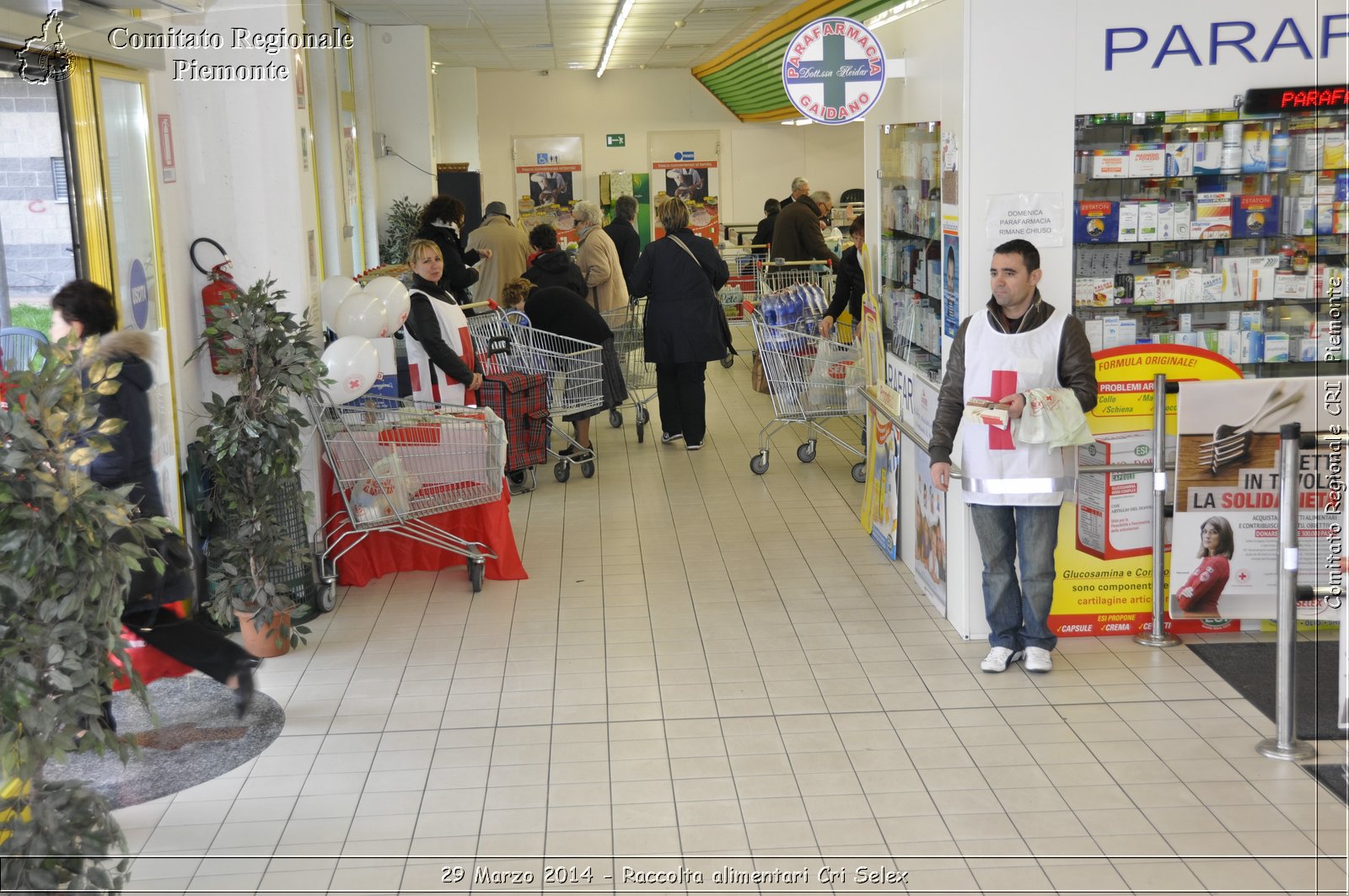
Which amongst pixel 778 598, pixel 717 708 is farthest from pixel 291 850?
pixel 778 598

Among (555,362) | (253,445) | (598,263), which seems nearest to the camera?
(253,445)

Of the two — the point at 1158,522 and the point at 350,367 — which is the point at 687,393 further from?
the point at 1158,522

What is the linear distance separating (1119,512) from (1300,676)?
0.93m

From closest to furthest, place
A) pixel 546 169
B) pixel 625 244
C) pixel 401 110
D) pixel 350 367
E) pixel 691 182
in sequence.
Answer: pixel 350 367 < pixel 625 244 < pixel 401 110 < pixel 546 169 < pixel 691 182

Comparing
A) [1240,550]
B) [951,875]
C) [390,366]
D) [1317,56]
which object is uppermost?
[1317,56]

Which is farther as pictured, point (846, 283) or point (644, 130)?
point (644, 130)

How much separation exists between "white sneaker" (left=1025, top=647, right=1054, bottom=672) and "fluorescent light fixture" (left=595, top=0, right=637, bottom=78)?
9269mm

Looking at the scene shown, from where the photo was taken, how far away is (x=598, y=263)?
423 inches

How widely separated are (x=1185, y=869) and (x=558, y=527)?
4.56 meters

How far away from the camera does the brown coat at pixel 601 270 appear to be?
10.8 m

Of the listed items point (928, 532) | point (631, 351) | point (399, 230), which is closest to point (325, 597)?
point (928, 532)

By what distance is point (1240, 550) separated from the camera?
4.99 m

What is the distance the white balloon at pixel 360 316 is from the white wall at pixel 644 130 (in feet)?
54.3

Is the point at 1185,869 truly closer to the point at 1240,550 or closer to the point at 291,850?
the point at 1240,550
